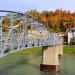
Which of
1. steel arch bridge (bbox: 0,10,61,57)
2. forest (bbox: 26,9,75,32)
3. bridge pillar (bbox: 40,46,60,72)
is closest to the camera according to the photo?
steel arch bridge (bbox: 0,10,61,57)

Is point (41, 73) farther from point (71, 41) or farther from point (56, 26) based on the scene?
point (56, 26)

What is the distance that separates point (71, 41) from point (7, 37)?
271 feet

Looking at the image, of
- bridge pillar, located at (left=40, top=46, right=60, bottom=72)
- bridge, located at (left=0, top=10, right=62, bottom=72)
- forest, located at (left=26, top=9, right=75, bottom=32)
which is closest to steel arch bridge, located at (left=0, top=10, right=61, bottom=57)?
bridge, located at (left=0, top=10, right=62, bottom=72)

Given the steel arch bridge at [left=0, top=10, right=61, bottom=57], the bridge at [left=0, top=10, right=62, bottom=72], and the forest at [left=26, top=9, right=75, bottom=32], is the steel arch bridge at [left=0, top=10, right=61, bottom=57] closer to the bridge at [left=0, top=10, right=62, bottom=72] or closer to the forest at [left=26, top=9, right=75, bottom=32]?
the bridge at [left=0, top=10, right=62, bottom=72]

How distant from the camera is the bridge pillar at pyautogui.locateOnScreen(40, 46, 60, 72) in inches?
2216

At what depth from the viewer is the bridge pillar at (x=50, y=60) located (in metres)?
56.3

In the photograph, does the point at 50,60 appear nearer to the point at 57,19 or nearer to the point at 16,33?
the point at 16,33

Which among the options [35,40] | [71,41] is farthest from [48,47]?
[71,41]

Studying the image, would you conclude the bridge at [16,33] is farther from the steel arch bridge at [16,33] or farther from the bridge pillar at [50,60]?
the bridge pillar at [50,60]

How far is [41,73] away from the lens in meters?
53.5

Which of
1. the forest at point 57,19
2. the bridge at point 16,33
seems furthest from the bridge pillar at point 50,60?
the forest at point 57,19

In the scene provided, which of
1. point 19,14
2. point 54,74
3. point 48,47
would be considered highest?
point 19,14

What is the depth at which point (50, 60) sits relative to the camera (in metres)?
56.7

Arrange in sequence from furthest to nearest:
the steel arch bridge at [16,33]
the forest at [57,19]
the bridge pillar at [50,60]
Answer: the forest at [57,19]
the bridge pillar at [50,60]
the steel arch bridge at [16,33]
